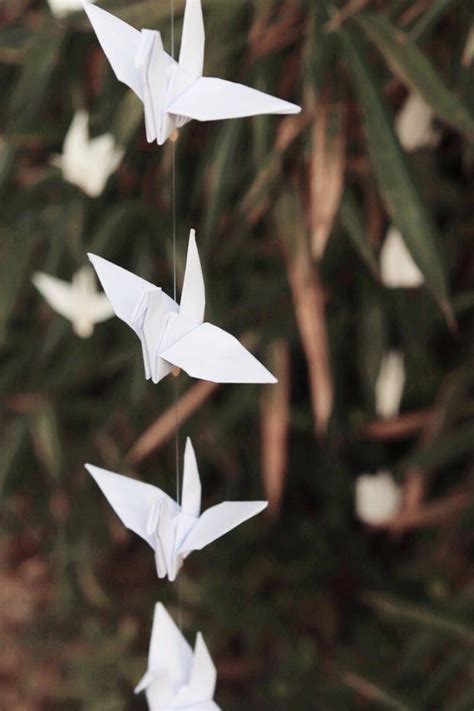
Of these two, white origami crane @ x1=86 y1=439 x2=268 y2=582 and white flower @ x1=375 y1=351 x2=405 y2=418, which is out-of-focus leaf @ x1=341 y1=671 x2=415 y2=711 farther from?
white origami crane @ x1=86 y1=439 x2=268 y2=582

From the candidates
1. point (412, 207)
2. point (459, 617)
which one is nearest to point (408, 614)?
point (459, 617)

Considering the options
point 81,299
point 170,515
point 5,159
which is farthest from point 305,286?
point 170,515

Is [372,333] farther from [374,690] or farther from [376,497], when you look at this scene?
[374,690]

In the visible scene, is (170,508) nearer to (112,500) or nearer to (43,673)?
(112,500)

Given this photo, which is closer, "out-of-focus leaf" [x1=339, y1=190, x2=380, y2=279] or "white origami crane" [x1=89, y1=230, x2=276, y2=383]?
"white origami crane" [x1=89, y1=230, x2=276, y2=383]

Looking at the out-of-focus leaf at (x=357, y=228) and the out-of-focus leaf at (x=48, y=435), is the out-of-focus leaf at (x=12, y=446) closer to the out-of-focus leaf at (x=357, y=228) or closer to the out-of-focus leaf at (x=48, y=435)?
the out-of-focus leaf at (x=48, y=435)

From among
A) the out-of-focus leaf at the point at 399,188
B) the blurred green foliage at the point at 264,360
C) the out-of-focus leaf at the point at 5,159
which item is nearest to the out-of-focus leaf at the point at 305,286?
the blurred green foliage at the point at 264,360

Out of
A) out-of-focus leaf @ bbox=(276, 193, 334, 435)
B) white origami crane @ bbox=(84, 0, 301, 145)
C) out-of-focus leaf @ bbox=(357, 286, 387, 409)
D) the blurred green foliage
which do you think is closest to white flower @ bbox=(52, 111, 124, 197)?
the blurred green foliage
